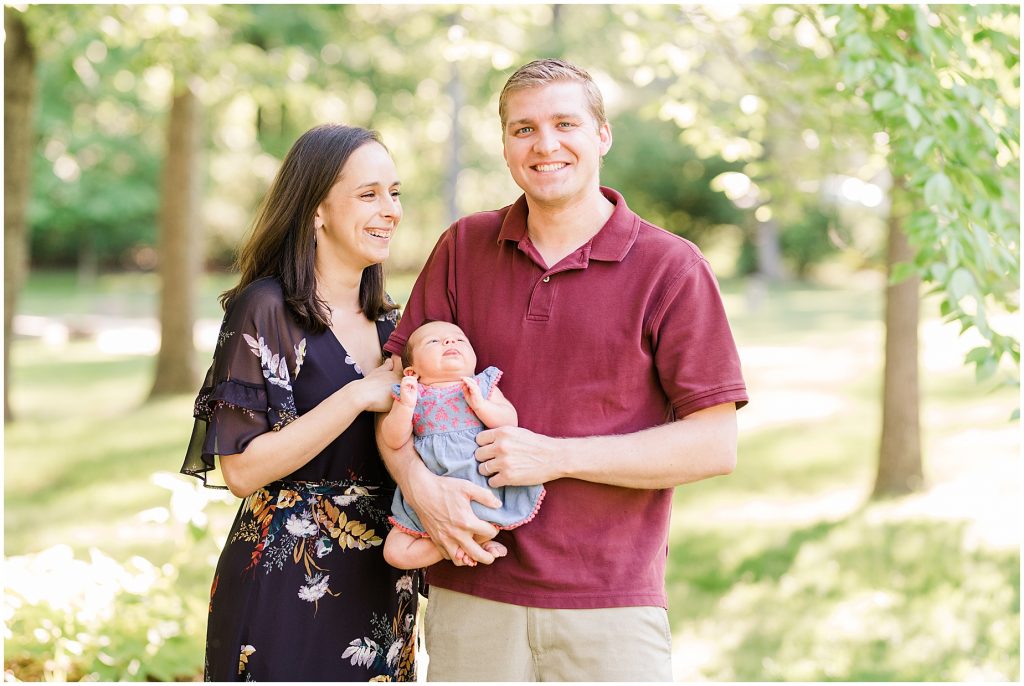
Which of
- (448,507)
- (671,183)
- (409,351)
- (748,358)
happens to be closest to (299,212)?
(409,351)

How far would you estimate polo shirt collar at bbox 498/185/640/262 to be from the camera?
95.7 inches

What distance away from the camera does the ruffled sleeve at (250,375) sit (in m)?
2.58

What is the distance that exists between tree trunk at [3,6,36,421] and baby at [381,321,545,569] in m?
7.30

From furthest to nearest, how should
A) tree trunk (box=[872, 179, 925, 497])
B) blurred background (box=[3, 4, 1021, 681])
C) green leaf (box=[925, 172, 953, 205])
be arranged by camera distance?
tree trunk (box=[872, 179, 925, 497]) < blurred background (box=[3, 4, 1021, 681]) < green leaf (box=[925, 172, 953, 205])

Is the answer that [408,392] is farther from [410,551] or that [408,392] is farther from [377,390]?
[410,551]

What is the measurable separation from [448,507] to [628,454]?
0.44m

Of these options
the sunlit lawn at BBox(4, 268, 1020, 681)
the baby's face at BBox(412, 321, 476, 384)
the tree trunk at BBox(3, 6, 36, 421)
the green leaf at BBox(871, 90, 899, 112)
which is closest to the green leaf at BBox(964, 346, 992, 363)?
the sunlit lawn at BBox(4, 268, 1020, 681)

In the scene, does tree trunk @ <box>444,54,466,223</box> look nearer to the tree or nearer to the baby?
the tree

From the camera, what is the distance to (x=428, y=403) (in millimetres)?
2494

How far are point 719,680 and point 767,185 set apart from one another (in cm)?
356

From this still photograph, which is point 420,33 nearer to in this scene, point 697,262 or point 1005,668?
point 1005,668

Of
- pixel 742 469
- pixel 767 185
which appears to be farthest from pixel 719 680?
pixel 742 469

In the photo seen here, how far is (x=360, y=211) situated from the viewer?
276 centimetres

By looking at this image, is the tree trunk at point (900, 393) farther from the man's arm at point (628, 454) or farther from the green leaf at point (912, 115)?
the man's arm at point (628, 454)
